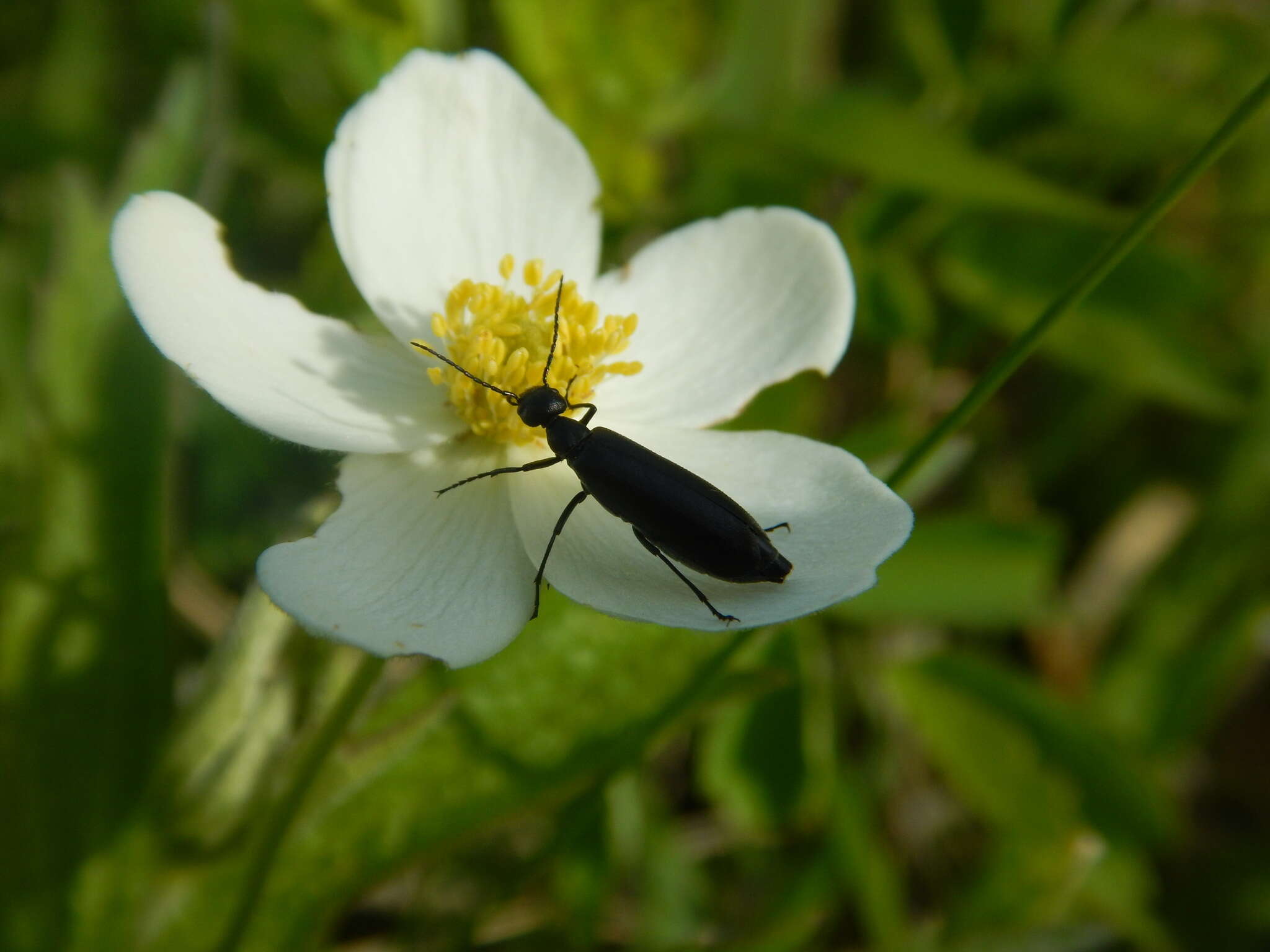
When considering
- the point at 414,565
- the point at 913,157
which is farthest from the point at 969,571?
the point at 414,565

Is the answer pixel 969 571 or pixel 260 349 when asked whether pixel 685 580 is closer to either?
pixel 260 349

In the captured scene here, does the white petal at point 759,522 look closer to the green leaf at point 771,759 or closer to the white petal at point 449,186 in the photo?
the white petal at point 449,186

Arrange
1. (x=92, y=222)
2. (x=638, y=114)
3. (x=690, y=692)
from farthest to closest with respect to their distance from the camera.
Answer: (x=638, y=114)
(x=92, y=222)
(x=690, y=692)

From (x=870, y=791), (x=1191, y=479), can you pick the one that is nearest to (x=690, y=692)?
(x=870, y=791)

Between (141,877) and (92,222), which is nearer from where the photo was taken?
(141,877)

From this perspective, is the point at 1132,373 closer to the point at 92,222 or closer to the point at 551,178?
the point at 551,178

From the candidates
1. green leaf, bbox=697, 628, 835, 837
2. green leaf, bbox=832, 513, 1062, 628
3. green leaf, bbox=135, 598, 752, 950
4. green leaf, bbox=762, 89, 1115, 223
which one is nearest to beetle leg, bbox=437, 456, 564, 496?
green leaf, bbox=135, 598, 752, 950
